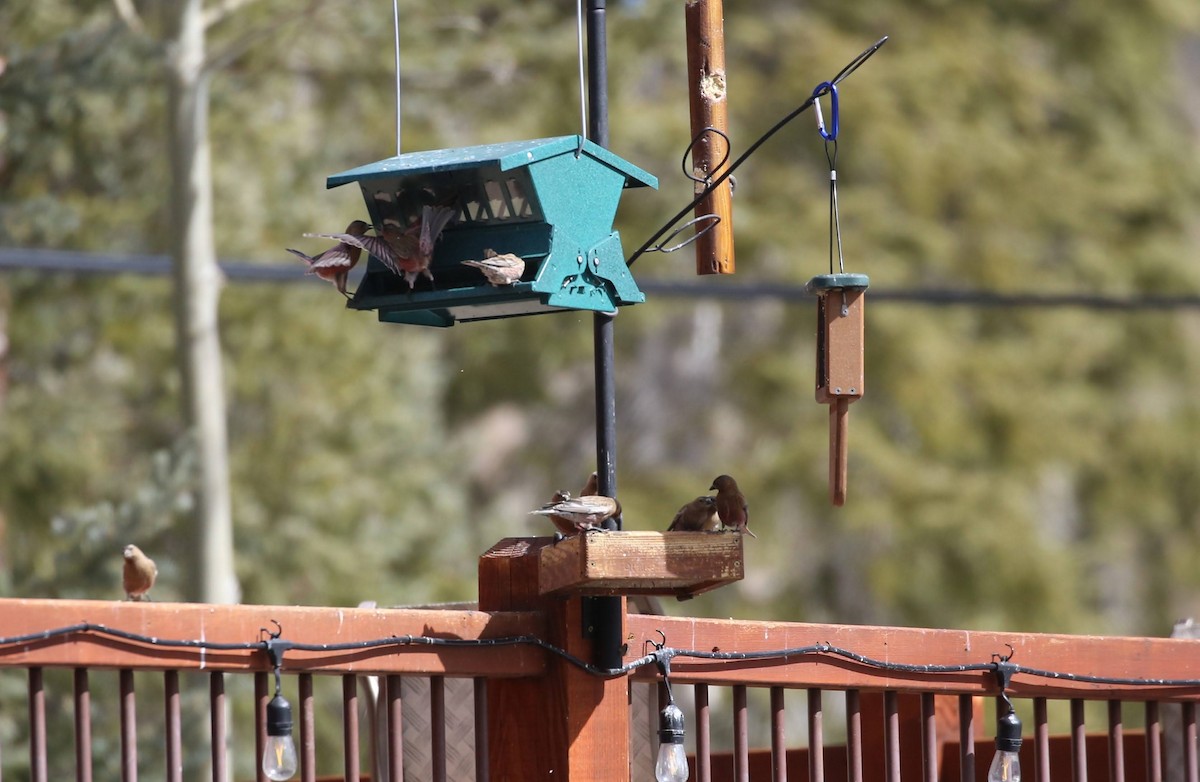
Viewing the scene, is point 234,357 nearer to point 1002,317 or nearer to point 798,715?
point 798,715

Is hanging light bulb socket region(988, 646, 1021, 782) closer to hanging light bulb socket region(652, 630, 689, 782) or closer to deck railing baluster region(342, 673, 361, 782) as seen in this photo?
hanging light bulb socket region(652, 630, 689, 782)

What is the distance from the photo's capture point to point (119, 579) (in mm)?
8430

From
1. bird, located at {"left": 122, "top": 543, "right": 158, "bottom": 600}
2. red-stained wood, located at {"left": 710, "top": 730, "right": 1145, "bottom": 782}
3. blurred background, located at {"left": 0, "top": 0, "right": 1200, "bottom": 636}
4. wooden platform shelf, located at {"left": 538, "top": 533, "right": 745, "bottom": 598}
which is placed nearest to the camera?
wooden platform shelf, located at {"left": 538, "top": 533, "right": 745, "bottom": 598}

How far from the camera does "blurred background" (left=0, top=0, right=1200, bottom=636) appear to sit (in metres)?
11.6

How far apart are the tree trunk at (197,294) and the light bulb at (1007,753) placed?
5.93 meters

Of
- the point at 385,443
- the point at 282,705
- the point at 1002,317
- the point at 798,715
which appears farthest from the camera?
the point at 1002,317

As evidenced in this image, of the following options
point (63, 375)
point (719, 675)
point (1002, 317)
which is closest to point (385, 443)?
point (63, 375)

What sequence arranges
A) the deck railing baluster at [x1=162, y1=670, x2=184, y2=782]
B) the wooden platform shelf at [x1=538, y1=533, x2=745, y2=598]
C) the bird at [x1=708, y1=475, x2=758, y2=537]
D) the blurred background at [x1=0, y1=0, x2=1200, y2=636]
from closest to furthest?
the deck railing baluster at [x1=162, y1=670, x2=184, y2=782] < the wooden platform shelf at [x1=538, y1=533, x2=745, y2=598] < the bird at [x1=708, y1=475, x2=758, y2=537] < the blurred background at [x1=0, y1=0, x2=1200, y2=636]

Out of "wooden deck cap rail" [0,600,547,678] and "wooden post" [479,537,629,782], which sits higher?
"wooden deck cap rail" [0,600,547,678]

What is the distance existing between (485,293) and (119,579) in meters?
5.39

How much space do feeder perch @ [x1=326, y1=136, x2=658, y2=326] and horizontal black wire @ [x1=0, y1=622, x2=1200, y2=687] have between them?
65 centimetres

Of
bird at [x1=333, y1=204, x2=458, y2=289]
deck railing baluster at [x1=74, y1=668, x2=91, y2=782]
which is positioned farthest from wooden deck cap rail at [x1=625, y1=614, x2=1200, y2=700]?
deck railing baluster at [x1=74, y1=668, x2=91, y2=782]

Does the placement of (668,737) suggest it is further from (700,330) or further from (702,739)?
(700,330)

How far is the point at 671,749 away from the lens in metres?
3.38
